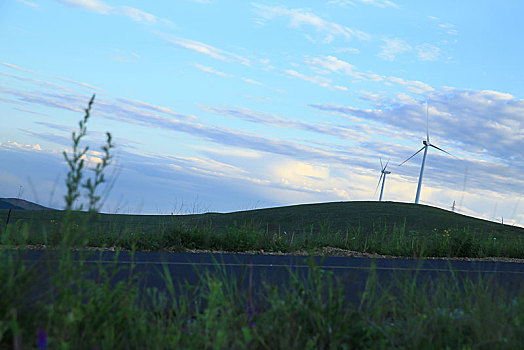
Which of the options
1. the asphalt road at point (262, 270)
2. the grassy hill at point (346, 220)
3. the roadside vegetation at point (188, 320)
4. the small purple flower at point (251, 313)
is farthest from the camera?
the grassy hill at point (346, 220)

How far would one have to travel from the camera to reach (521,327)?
5.29 metres

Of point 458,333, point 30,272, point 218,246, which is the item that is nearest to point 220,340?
point 30,272

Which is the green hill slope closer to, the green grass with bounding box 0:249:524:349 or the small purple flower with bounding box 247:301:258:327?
the small purple flower with bounding box 247:301:258:327

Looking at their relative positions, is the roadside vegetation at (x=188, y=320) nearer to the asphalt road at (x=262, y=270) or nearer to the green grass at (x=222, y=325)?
the green grass at (x=222, y=325)

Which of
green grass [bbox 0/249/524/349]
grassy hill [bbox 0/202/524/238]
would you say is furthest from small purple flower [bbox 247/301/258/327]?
grassy hill [bbox 0/202/524/238]

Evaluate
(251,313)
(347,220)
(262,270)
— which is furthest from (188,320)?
(347,220)

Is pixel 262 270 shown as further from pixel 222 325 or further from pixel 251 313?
pixel 222 325

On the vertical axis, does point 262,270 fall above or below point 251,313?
above

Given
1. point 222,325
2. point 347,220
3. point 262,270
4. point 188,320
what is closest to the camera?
point 222,325

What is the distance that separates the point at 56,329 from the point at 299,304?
2235 millimetres

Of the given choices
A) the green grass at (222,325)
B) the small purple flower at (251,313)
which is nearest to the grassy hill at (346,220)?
the small purple flower at (251,313)

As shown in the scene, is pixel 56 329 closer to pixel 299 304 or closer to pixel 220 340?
pixel 220 340

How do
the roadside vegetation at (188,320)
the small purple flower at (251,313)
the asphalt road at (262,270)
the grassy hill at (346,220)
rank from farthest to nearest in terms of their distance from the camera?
the grassy hill at (346,220) < the asphalt road at (262,270) < the small purple flower at (251,313) < the roadside vegetation at (188,320)

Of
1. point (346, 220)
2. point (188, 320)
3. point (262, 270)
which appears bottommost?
point (188, 320)
